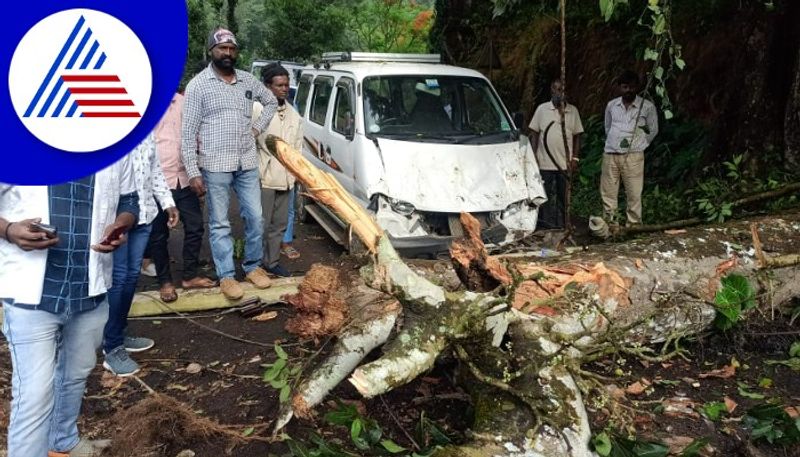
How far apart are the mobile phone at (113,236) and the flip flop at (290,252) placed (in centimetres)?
391

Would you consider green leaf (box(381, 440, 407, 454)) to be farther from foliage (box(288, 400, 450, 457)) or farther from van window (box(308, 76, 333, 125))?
van window (box(308, 76, 333, 125))

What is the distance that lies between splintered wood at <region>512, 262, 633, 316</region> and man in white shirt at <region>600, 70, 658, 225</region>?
2.79 metres

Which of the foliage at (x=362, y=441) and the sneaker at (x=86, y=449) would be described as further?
the sneaker at (x=86, y=449)

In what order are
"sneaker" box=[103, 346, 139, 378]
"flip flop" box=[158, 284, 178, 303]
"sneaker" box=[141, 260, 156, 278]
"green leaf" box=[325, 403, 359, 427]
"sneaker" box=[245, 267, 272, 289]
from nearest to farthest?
"green leaf" box=[325, 403, 359, 427] < "sneaker" box=[103, 346, 139, 378] < "flip flop" box=[158, 284, 178, 303] < "sneaker" box=[245, 267, 272, 289] < "sneaker" box=[141, 260, 156, 278]

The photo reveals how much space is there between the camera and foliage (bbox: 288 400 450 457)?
2945 millimetres

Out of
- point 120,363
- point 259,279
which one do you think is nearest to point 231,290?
point 259,279

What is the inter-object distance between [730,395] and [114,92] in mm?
3662

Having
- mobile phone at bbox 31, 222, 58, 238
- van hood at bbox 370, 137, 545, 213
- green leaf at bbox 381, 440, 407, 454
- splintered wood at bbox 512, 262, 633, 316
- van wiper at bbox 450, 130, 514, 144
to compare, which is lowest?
green leaf at bbox 381, 440, 407, 454

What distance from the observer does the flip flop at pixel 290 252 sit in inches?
269

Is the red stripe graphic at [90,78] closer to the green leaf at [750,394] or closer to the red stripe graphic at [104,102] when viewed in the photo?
the red stripe graphic at [104,102]

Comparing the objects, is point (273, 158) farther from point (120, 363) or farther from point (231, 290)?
point (120, 363)

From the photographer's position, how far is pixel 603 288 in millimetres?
3949

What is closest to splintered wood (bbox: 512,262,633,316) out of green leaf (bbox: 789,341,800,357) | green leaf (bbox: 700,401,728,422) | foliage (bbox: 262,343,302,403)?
green leaf (bbox: 700,401,728,422)

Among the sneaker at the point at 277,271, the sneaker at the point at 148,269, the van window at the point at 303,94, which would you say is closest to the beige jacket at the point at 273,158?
the sneaker at the point at 277,271
